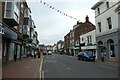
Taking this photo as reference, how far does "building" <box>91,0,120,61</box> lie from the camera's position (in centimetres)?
2730

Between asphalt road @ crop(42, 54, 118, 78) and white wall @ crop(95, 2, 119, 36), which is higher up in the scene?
white wall @ crop(95, 2, 119, 36)

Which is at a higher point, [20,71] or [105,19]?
[105,19]

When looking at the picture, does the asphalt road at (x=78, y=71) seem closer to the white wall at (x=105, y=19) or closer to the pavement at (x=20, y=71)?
the pavement at (x=20, y=71)

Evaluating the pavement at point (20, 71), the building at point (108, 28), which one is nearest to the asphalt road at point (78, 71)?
the pavement at point (20, 71)

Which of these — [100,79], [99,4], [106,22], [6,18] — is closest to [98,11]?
[99,4]

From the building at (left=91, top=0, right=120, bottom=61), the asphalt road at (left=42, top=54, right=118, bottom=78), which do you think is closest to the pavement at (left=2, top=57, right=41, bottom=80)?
the asphalt road at (left=42, top=54, right=118, bottom=78)

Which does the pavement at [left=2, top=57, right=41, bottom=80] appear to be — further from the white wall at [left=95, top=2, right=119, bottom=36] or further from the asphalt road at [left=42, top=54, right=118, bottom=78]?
the white wall at [left=95, top=2, right=119, bottom=36]

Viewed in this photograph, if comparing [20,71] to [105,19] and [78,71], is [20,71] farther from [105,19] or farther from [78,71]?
[105,19]

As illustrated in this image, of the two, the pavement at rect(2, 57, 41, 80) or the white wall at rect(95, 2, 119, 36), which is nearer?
the pavement at rect(2, 57, 41, 80)

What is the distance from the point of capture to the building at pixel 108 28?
2730 centimetres

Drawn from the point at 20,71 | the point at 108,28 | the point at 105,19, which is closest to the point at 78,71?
the point at 20,71

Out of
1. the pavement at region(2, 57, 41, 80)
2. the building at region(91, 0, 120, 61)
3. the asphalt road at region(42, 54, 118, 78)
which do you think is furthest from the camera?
the building at region(91, 0, 120, 61)

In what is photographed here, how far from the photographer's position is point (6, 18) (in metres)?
20.9

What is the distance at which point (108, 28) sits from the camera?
30.5m
